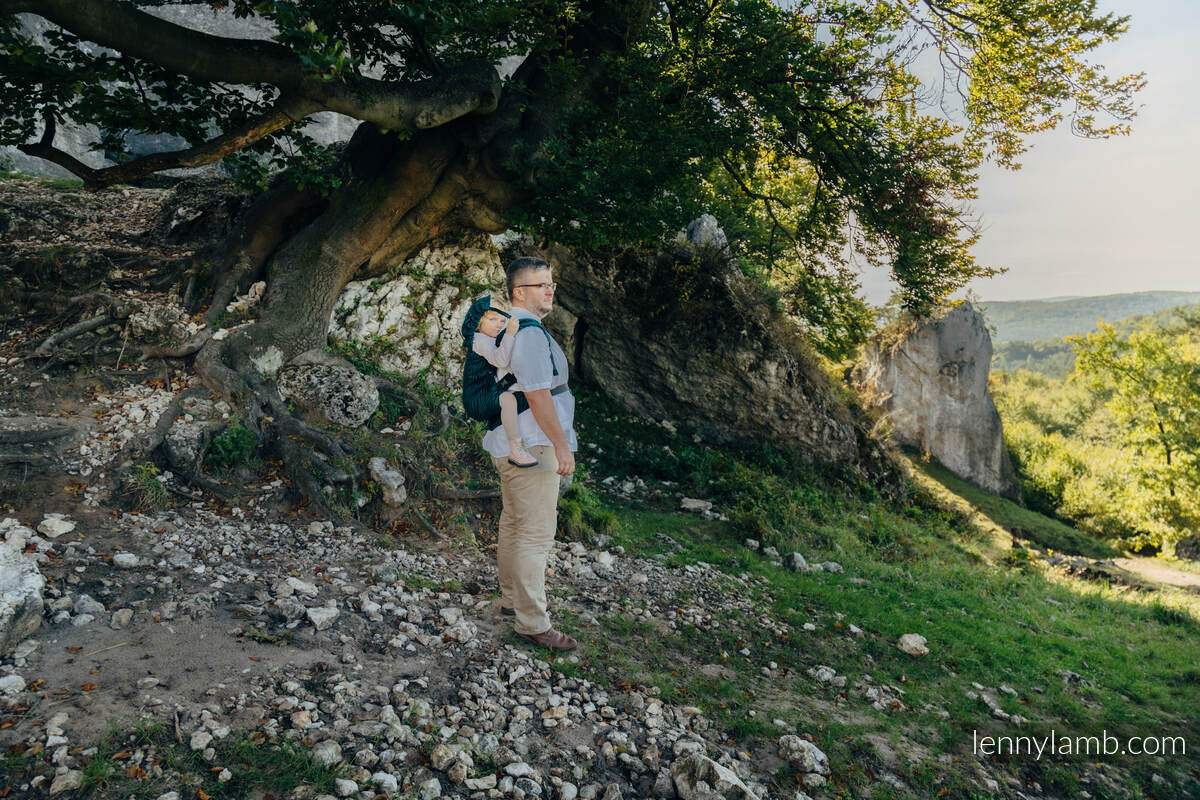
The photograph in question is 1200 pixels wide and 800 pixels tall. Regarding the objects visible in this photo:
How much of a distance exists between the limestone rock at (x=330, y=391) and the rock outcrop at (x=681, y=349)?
7152 mm

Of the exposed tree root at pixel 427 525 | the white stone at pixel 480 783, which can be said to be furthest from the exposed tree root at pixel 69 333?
the white stone at pixel 480 783

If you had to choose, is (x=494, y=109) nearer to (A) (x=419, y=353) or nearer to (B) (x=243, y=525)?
(A) (x=419, y=353)

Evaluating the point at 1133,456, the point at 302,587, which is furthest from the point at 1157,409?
the point at 302,587

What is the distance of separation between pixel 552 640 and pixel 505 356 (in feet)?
7.18

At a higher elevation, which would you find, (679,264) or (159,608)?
(679,264)

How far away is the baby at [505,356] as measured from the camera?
4.26 m

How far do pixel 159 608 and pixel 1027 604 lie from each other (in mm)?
11181

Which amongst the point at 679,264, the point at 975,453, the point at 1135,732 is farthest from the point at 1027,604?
the point at 975,453

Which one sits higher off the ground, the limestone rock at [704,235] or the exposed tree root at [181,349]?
the limestone rock at [704,235]

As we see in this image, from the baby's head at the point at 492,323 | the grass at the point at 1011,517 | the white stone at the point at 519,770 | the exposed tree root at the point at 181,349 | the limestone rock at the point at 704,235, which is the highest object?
the limestone rock at the point at 704,235

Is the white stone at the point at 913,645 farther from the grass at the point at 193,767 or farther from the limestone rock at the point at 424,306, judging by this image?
the limestone rock at the point at 424,306

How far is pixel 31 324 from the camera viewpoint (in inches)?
309

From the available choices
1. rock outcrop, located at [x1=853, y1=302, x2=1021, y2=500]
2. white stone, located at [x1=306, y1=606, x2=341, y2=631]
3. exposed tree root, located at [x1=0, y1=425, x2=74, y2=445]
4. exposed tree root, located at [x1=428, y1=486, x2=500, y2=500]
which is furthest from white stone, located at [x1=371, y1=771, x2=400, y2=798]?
rock outcrop, located at [x1=853, y1=302, x2=1021, y2=500]

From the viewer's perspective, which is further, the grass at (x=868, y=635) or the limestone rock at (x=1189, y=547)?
the limestone rock at (x=1189, y=547)
